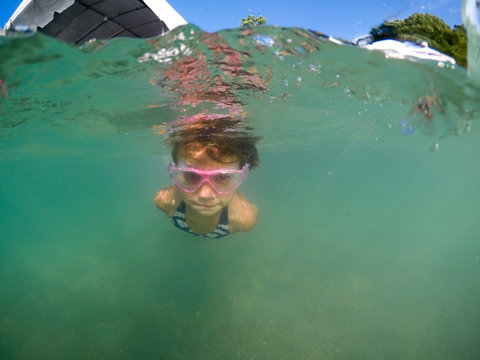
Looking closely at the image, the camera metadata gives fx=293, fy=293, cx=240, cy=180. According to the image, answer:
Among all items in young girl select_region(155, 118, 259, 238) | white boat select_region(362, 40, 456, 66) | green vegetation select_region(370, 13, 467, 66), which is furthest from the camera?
young girl select_region(155, 118, 259, 238)

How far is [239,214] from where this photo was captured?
8.62m

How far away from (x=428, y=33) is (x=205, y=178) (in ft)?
17.0

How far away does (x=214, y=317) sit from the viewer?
9180 mm

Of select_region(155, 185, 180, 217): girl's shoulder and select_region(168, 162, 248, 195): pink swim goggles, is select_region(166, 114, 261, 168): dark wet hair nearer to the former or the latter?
select_region(168, 162, 248, 195): pink swim goggles

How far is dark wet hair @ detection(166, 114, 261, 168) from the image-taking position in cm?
808

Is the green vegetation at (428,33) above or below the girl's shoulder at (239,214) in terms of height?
above

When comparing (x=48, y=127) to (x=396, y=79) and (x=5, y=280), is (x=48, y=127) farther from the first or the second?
(x=396, y=79)

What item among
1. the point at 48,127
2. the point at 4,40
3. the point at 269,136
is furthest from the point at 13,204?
the point at 4,40

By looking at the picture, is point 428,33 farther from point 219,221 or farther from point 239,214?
point 219,221

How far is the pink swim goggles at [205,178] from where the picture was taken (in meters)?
7.10

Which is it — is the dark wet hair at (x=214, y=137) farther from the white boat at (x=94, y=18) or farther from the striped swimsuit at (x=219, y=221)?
the white boat at (x=94, y=18)

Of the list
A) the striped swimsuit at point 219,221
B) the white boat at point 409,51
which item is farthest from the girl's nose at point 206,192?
the white boat at point 409,51

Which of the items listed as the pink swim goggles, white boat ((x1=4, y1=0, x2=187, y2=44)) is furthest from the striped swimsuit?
white boat ((x1=4, y1=0, x2=187, y2=44))

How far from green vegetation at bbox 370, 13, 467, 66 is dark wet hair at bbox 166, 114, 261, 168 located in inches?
175
